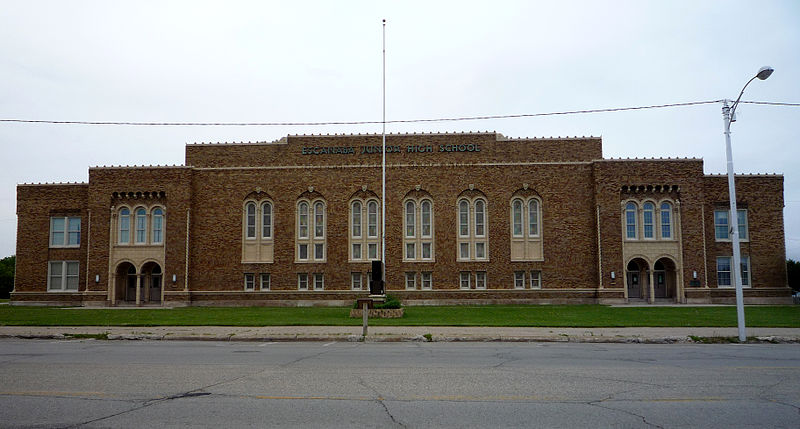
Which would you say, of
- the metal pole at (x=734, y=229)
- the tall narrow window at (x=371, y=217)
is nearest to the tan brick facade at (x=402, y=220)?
the tall narrow window at (x=371, y=217)

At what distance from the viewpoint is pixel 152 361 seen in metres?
13.7

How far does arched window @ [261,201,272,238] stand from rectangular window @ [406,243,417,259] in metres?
9.54

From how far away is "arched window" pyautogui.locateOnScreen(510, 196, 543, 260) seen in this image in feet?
138

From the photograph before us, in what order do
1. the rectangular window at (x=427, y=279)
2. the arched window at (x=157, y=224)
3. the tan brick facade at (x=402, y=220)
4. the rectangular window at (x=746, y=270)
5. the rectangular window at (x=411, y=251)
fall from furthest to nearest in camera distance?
1. the arched window at (x=157, y=224)
2. the rectangular window at (x=411, y=251)
3. the rectangular window at (x=427, y=279)
4. the rectangular window at (x=746, y=270)
5. the tan brick facade at (x=402, y=220)

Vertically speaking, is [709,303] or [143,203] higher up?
[143,203]

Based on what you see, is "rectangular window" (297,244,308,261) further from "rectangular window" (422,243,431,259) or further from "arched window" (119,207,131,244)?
"arched window" (119,207,131,244)

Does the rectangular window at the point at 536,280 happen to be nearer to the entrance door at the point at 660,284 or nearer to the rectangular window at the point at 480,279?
the rectangular window at the point at 480,279

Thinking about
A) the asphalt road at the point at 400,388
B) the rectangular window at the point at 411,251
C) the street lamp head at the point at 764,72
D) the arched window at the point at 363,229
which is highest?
the street lamp head at the point at 764,72

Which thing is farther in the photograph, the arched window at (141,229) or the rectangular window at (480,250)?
the arched window at (141,229)

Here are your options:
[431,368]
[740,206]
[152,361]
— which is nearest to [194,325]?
[152,361]

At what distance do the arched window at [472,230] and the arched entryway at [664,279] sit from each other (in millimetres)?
11470

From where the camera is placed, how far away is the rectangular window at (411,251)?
42.5 metres

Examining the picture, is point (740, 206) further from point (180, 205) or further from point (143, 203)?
point (143, 203)

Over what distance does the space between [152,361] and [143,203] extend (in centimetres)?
3195
